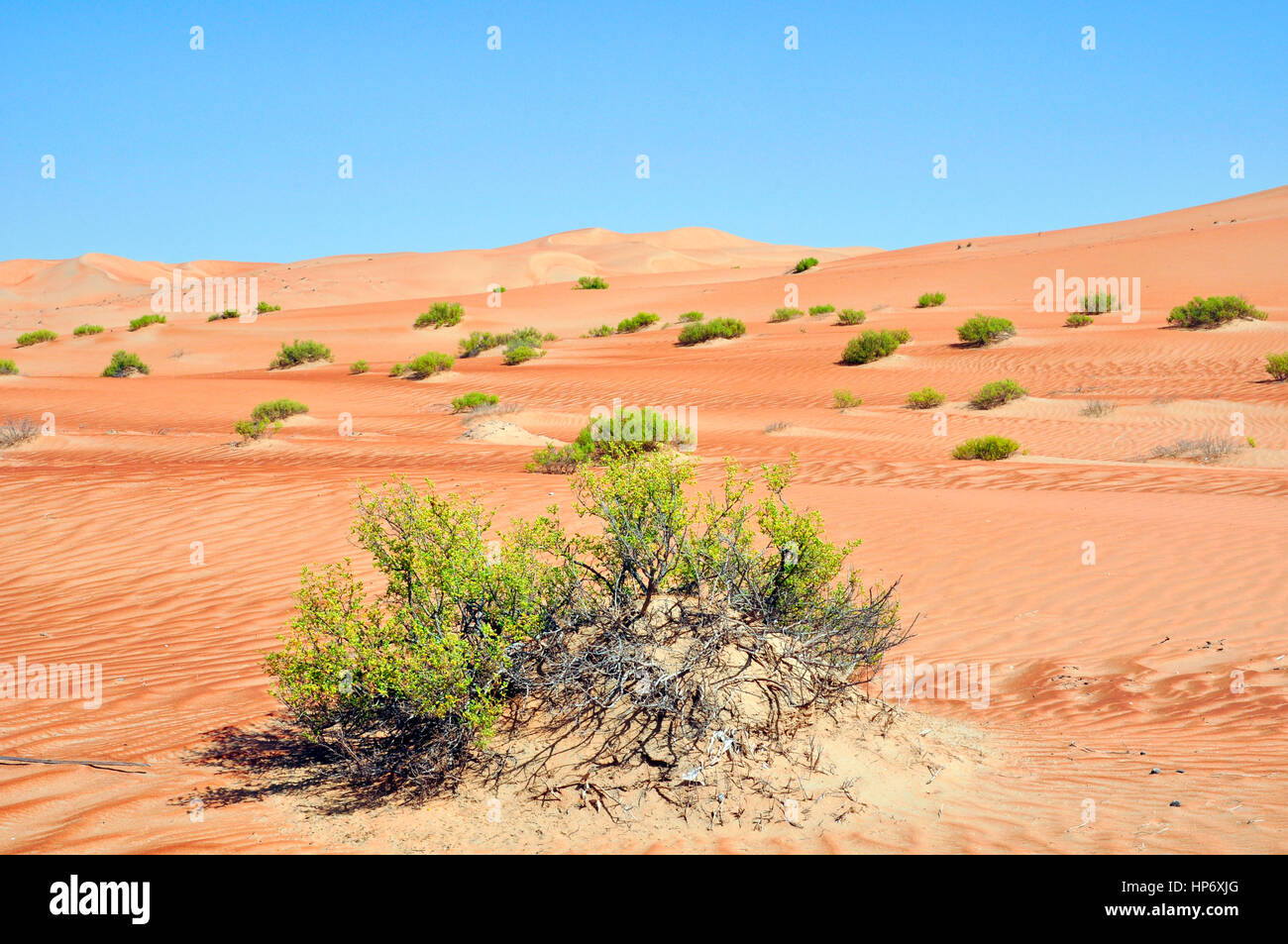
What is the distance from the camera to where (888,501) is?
10.7 m

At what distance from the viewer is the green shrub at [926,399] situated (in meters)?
19.8

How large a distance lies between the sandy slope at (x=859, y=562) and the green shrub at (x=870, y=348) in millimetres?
400

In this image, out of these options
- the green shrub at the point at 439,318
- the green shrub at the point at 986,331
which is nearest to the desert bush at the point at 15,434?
the green shrub at the point at 986,331

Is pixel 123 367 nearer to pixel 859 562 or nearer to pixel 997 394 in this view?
pixel 997 394

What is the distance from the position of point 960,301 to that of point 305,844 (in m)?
37.0

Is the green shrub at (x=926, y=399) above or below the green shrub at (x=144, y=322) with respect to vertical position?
below

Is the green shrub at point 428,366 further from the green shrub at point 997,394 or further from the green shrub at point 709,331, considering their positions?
the green shrub at point 997,394

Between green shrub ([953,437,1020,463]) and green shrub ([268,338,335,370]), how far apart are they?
22.3m

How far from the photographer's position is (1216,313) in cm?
2475

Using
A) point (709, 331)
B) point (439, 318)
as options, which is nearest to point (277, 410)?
point (709, 331)

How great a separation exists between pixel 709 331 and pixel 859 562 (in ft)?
71.9

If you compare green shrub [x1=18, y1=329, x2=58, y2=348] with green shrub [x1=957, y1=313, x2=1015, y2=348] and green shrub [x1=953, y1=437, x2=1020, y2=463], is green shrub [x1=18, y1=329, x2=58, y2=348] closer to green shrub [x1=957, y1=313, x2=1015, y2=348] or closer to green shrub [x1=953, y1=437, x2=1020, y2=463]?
green shrub [x1=957, y1=313, x2=1015, y2=348]

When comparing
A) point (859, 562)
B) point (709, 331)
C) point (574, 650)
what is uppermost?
point (709, 331)

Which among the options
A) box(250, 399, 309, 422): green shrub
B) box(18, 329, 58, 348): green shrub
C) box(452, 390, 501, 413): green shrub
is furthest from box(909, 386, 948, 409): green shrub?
box(18, 329, 58, 348): green shrub
